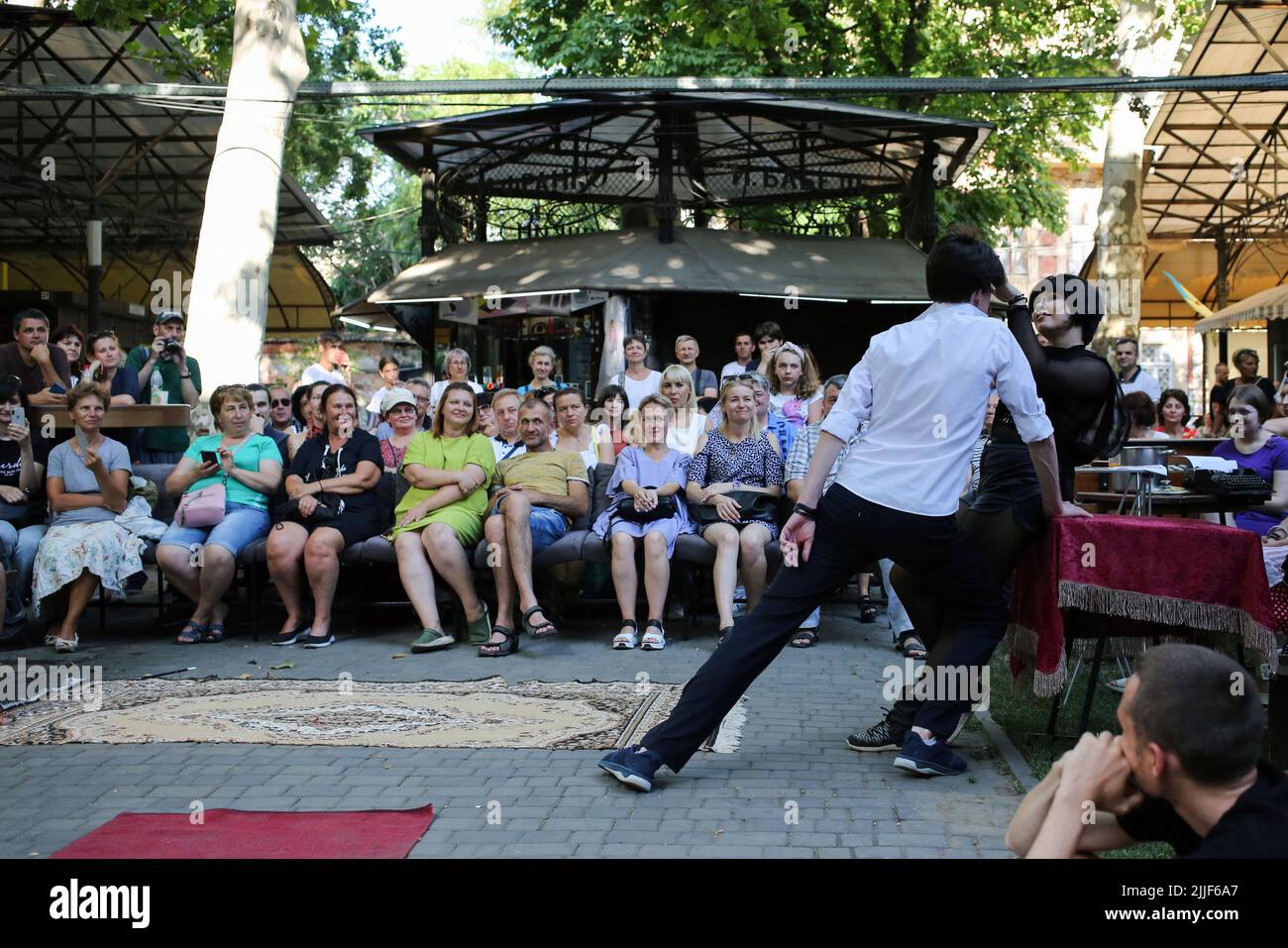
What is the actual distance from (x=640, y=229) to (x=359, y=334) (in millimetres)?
29292

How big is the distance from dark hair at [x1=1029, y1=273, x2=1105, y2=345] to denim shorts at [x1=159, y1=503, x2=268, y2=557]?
5876 mm

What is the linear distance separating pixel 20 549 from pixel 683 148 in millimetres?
12689

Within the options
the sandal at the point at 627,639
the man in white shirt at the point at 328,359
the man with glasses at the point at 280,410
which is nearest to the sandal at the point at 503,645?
the sandal at the point at 627,639

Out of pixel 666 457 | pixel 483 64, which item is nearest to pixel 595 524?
pixel 666 457

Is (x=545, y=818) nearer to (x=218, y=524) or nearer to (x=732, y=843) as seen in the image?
(x=732, y=843)

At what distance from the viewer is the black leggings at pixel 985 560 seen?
566 centimetres

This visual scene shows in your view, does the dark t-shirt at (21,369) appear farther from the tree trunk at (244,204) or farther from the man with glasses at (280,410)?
the man with glasses at (280,410)

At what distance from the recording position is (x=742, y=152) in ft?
66.6

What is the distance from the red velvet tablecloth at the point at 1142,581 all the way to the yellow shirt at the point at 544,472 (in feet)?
14.3

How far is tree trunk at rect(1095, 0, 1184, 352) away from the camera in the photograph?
55.0 ft

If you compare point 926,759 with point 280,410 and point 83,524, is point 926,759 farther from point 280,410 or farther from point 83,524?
point 280,410

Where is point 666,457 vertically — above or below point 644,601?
above

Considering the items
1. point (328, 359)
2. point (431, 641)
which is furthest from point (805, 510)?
point (328, 359)
